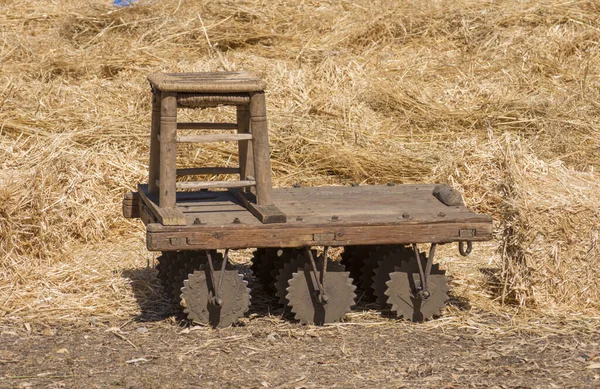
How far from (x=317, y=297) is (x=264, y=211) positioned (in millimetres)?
655

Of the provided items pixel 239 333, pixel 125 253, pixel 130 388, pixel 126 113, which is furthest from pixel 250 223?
pixel 126 113

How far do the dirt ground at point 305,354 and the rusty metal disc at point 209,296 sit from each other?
0.29 feet

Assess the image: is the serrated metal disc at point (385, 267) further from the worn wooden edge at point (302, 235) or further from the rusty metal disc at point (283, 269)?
the rusty metal disc at point (283, 269)

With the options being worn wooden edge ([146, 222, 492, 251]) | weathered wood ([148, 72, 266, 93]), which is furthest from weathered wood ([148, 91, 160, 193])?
worn wooden edge ([146, 222, 492, 251])

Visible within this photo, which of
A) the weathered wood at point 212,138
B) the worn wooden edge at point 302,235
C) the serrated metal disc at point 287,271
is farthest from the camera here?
the serrated metal disc at point 287,271

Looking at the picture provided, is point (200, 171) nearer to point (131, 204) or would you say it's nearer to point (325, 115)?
point (131, 204)

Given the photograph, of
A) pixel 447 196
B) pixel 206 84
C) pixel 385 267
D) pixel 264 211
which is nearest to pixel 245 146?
pixel 264 211

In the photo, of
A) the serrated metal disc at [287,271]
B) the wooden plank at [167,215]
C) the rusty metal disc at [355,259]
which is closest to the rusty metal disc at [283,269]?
the serrated metal disc at [287,271]

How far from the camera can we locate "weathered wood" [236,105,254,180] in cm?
698

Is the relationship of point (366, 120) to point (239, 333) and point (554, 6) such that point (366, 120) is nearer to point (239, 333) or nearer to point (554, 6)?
point (554, 6)

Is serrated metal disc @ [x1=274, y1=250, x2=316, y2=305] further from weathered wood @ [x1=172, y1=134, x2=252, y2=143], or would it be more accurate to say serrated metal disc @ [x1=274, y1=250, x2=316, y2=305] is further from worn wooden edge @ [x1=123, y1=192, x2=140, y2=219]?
worn wooden edge @ [x1=123, y1=192, x2=140, y2=219]

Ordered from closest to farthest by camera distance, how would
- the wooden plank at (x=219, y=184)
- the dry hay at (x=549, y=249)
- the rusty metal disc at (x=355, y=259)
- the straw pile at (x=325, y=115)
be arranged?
the wooden plank at (x=219, y=184), the dry hay at (x=549, y=249), the straw pile at (x=325, y=115), the rusty metal disc at (x=355, y=259)

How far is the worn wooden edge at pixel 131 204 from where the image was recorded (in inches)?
287

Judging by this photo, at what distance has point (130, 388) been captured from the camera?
556cm
